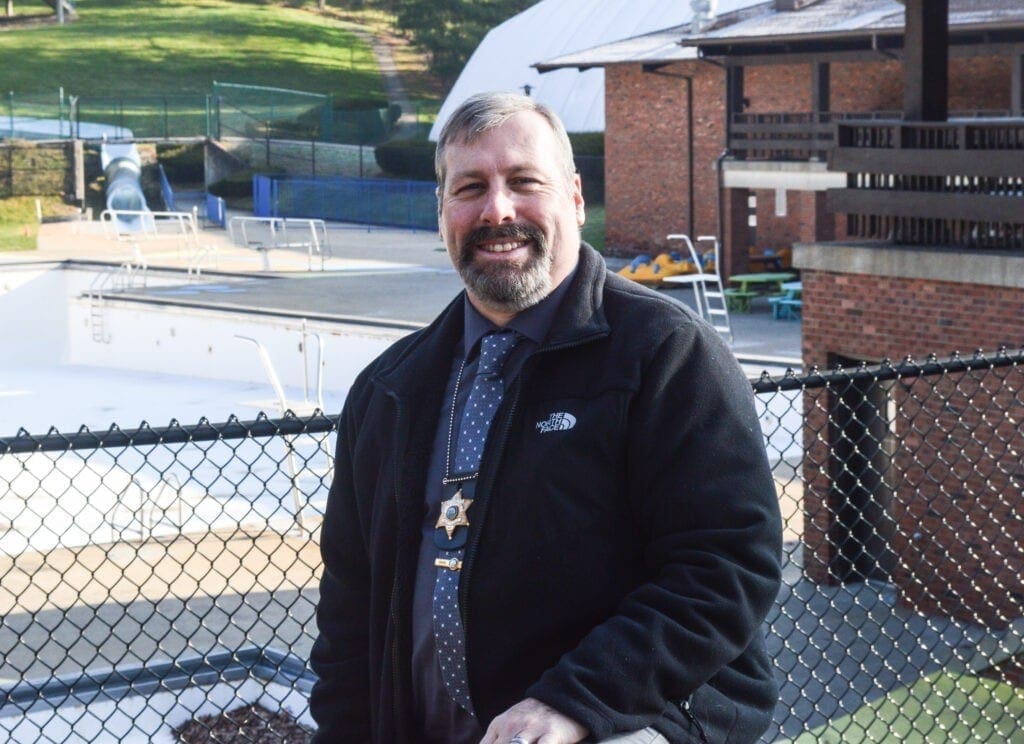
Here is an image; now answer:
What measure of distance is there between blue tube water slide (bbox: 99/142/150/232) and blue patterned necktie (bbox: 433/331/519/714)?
3901cm

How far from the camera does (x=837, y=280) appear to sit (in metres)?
12.5

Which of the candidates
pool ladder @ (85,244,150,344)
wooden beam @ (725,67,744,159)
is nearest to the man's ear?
pool ladder @ (85,244,150,344)

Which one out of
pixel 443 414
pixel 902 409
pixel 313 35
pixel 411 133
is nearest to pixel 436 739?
pixel 443 414

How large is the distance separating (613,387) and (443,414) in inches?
14.6

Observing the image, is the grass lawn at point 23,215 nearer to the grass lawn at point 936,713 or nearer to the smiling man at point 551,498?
the grass lawn at point 936,713

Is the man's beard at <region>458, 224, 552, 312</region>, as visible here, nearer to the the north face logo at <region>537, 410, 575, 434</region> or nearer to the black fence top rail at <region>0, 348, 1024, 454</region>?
the the north face logo at <region>537, 410, 575, 434</region>

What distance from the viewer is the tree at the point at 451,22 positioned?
62594mm

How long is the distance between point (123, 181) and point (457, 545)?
4373 cm

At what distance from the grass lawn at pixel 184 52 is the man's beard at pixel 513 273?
2433 inches

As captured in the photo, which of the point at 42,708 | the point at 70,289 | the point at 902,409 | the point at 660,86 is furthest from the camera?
the point at 660,86

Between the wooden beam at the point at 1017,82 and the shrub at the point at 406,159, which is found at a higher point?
the wooden beam at the point at 1017,82

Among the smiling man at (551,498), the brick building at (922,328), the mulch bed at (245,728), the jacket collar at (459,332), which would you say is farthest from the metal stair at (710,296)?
the smiling man at (551,498)

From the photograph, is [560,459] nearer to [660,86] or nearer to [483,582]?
[483,582]

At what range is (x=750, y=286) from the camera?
29641 mm
